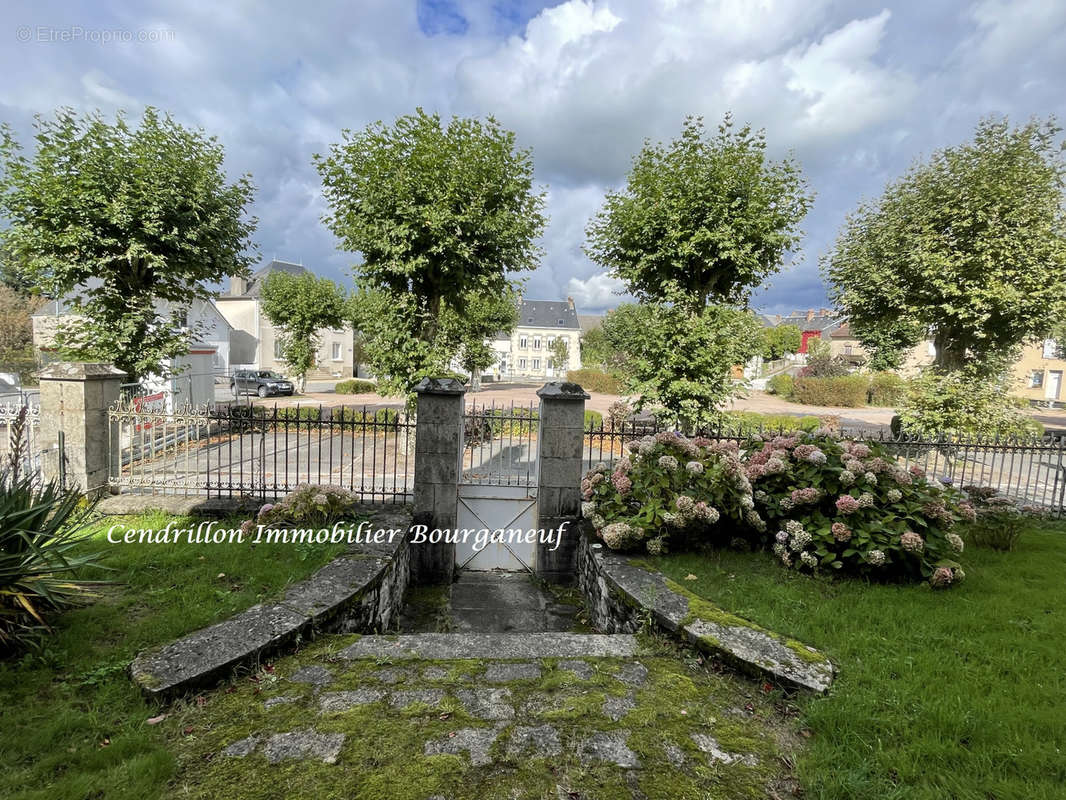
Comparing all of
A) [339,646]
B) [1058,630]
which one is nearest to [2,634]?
[339,646]

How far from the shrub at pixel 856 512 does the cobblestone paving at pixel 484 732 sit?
196cm

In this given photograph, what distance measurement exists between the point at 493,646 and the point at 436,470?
2724 millimetres

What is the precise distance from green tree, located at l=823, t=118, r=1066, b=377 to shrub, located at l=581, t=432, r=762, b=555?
8301 millimetres

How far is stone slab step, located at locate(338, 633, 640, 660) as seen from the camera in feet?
10.1

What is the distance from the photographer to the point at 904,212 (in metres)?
10.5

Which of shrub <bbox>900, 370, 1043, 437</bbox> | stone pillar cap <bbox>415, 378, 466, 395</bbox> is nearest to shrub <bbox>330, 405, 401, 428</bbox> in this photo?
stone pillar cap <bbox>415, 378, 466, 395</bbox>

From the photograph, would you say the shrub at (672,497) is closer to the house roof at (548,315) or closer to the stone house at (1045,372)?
the stone house at (1045,372)

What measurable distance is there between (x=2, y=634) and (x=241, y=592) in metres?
1.25

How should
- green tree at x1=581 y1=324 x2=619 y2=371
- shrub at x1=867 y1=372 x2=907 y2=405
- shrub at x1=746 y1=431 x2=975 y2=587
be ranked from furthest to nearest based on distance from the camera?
green tree at x1=581 y1=324 x2=619 y2=371, shrub at x1=867 y1=372 x2=907 y2=405, shrub at x1=746 y1=431 x2=975 y2=587

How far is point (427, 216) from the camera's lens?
28.6ft

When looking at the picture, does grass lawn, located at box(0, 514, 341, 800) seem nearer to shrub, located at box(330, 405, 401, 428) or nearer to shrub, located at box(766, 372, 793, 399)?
shrub, located at box(330, 405, 401, 428)

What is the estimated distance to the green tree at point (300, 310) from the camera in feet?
76.1

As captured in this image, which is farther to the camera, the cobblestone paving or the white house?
the white house

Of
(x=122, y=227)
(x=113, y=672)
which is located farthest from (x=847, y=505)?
(x=122, y=227)
